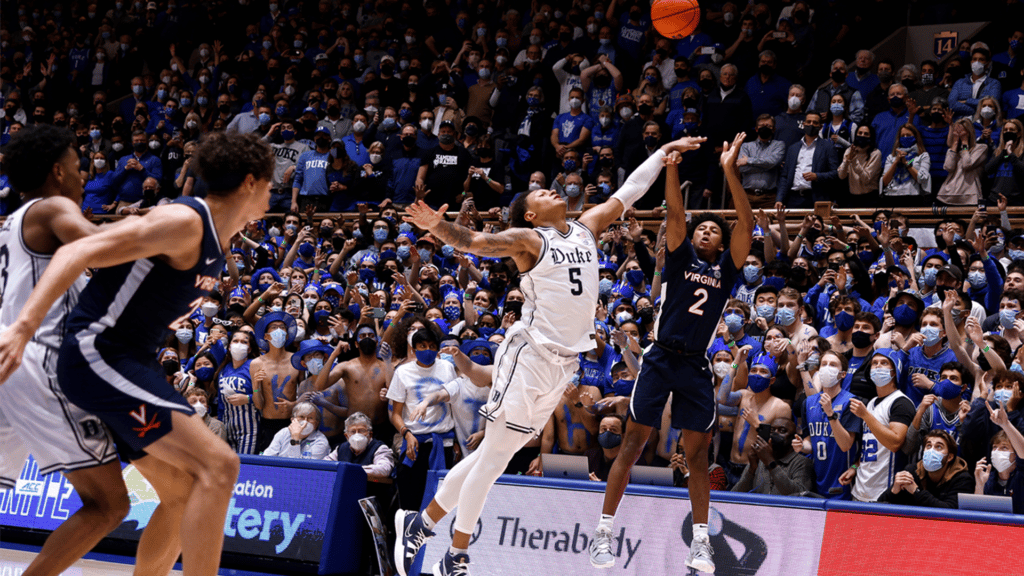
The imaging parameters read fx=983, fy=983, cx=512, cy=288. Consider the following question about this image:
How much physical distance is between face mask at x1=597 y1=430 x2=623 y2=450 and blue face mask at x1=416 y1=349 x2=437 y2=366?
1921mm

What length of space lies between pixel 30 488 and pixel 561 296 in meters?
6.60

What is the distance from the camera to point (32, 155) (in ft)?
14.3

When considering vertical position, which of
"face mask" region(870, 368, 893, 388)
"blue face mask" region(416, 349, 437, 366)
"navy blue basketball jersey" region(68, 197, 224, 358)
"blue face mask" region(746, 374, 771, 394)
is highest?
"navy blue basketball jersey" region(68, 197, 224, 358)

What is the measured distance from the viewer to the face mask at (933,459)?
741 cm

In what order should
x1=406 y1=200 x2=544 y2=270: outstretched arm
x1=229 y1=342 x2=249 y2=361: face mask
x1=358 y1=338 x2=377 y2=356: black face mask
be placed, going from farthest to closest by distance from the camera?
x1=229 y1=342 x2=249 y2=361: face mask < x1=358 y1=338 x2=377 y2=356: black face mask < x1=406 y1=200 x2=544 y2=270: outstretched arm

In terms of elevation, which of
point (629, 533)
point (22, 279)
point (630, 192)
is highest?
point (630, 192)

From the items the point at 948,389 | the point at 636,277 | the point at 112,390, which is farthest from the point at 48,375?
the point at 636,277

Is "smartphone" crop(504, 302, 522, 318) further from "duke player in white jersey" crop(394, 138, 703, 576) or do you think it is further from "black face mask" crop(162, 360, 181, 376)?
"duke player in white jersey" crop(394, 138, 703, 576)

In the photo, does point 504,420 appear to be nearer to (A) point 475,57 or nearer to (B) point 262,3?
(A) point 475,57

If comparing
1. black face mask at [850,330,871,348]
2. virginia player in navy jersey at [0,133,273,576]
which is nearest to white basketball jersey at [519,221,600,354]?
virginia player in navy jersey at [0,133,273,576]

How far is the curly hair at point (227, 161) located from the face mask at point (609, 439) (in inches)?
206

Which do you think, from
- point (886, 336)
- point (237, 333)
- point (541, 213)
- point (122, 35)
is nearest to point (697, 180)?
point (886, 336)

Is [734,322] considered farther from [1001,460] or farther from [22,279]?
[22,279]

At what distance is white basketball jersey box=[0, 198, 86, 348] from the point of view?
13.8 ft
